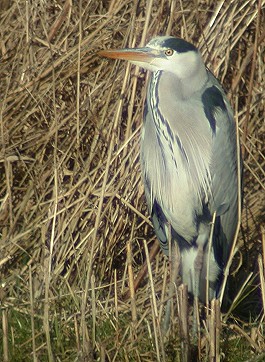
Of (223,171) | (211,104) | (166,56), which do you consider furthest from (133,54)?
(223,171)

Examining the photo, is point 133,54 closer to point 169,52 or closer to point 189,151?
point 169,52

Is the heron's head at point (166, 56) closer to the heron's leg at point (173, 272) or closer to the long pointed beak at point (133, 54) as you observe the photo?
the long pointed beak at point (133, 54)

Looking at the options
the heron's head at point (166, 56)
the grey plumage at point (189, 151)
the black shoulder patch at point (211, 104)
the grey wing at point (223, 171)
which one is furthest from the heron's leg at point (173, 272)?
the heron's head at point (166, 56)

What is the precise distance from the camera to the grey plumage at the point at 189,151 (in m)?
3.35

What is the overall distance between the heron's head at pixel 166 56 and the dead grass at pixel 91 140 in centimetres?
29

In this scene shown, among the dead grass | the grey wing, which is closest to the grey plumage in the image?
the grey wing

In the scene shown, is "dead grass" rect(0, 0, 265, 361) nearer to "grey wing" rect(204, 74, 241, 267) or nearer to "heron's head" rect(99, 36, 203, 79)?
"grey wing" rect(204, 74, 241, 267)

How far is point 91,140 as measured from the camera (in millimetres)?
3832

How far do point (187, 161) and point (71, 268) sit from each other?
0.66 metres

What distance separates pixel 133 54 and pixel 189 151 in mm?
434

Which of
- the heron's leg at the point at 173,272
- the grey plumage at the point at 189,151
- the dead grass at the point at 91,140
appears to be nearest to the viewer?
the heron's leg at the point at 173,272

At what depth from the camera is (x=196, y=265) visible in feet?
11.6

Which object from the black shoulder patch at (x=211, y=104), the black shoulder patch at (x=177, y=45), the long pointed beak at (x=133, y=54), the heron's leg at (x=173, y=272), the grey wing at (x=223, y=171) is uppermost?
the black shoulder patch at (x=177, y=45)

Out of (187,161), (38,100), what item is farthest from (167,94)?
(38,100)
